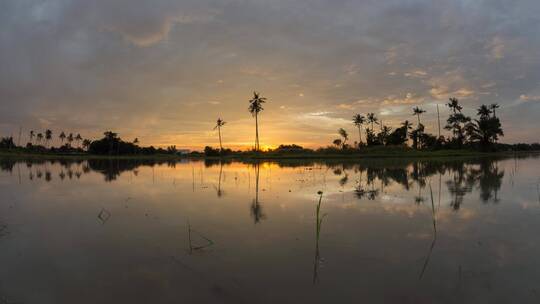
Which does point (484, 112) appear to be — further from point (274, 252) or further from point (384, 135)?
point (274, 252)

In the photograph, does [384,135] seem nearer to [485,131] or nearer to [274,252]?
[485,131]

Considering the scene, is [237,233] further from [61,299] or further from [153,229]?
[61,299]

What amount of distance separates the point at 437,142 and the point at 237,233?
100 meters

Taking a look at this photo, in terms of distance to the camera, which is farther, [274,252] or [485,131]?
[485,131]

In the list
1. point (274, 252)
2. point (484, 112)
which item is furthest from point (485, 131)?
point (274, 252)

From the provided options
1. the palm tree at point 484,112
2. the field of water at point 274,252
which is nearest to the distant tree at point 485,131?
the palm tree at point 484,112

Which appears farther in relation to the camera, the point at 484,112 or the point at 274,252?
the point at 484,112

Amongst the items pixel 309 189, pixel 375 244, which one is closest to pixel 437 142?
pixel 309 189

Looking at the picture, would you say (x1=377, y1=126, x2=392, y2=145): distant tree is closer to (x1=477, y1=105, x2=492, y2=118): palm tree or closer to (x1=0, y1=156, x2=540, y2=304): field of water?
(x1=477, y1=105, x2=492, y2=118): palm tree

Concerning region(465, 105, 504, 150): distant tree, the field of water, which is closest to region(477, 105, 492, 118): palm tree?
region(465, 105, 504, 150): distant tree

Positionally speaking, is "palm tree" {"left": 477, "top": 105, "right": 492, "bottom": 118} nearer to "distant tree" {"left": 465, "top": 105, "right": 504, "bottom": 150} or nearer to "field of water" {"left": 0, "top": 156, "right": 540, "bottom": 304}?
"distant tree" {"left": 465, "top": 105, "right": 504, "bottom": 150}

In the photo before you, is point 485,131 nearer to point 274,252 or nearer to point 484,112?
point 484,112

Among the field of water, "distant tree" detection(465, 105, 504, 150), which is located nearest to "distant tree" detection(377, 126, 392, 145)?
"distant tree" detection(465, 105, 504, 150)

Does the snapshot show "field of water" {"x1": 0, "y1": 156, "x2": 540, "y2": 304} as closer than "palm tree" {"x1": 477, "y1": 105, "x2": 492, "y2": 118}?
Yes
